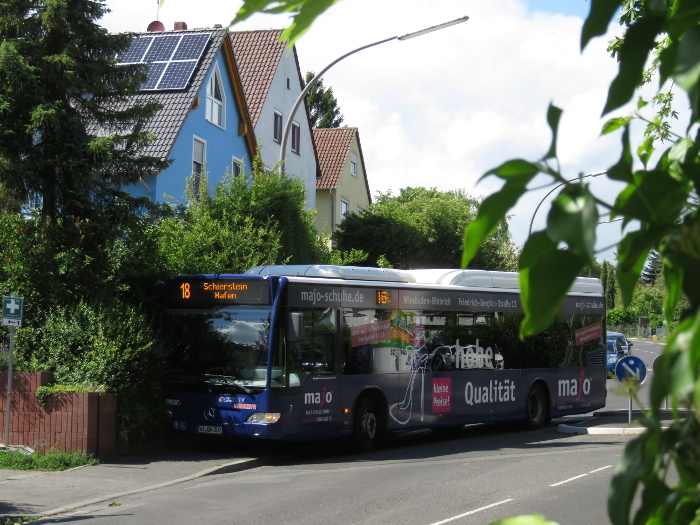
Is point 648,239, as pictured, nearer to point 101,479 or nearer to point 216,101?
point 101,479

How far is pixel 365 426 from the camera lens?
15.6m

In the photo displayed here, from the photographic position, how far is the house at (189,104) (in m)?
27.0

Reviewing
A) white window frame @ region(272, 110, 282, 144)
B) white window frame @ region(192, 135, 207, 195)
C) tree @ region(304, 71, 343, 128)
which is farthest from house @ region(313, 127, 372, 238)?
tree @ region(304, 71, 343, 128)

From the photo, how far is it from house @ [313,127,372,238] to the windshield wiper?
31.3m

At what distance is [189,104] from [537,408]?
13.9m

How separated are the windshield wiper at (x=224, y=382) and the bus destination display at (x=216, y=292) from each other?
3.80 ft

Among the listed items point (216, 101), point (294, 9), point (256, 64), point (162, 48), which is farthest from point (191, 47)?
point (294, 9)

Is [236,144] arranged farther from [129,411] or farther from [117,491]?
[117,491]

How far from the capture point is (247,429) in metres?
14.1

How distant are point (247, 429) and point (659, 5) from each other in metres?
13.7

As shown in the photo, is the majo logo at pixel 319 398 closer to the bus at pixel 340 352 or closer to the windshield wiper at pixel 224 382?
the bus at pixel 340 352

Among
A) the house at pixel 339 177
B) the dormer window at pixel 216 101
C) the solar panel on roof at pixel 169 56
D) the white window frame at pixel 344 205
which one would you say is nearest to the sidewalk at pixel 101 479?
the solar panel on roof at pixel 169 56

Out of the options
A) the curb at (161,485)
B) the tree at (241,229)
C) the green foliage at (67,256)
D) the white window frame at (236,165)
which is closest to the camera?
the curb at (161,485)

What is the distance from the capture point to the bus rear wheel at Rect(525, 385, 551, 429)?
62.8 feet
